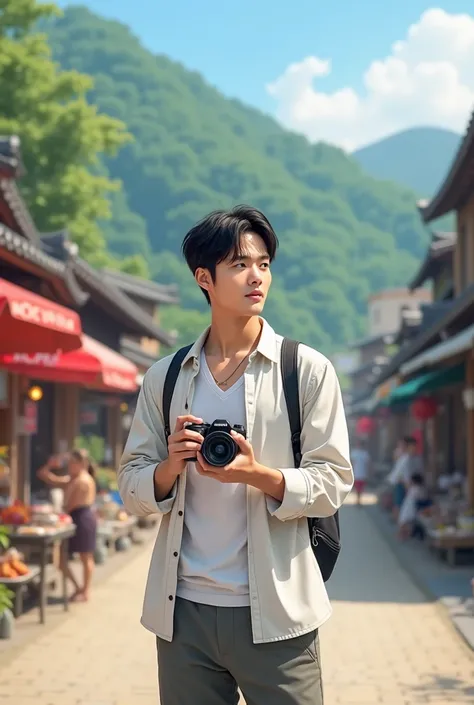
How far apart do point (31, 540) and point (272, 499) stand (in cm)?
764

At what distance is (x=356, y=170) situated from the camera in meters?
162

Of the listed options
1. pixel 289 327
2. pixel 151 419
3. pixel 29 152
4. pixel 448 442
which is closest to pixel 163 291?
pixel 29 152

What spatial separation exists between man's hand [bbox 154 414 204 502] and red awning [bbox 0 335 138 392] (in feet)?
27.5

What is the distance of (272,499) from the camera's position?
3.15 m

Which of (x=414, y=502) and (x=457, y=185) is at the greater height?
(x=457, y=185)

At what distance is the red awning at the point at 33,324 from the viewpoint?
26.3ft

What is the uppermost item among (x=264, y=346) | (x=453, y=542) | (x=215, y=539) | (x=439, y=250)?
(x=439, y=250)

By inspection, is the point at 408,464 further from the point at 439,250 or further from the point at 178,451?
the point at 178,451

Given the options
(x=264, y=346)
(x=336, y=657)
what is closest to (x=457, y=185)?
(x=336, y=657)

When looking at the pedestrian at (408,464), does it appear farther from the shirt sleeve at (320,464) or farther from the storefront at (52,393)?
the shirt sleeve at (320,464)

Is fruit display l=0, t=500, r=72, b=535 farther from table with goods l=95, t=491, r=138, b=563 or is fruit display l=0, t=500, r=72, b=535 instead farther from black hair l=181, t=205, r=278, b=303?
black hair l=181, t=205, r=278, b=303

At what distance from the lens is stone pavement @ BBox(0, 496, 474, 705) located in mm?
7375

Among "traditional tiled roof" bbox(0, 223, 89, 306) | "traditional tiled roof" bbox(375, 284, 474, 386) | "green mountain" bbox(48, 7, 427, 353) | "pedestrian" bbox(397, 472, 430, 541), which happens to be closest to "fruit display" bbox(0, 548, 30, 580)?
"traditional tiled roof" bbox(0, 223, 89, 306)

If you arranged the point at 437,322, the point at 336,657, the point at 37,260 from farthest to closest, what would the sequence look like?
the point at 437,322 < the point at 37,260 < the point at 336,657
